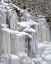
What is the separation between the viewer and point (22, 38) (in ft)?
23.7

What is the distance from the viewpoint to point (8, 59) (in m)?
6.55

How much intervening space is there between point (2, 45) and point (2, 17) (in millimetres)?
A: 1014

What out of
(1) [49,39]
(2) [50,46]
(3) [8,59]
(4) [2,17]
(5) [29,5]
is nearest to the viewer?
(3) [8,59]

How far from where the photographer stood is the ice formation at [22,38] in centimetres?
673

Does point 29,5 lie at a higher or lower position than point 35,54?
higher

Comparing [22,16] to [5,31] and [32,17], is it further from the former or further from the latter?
[5,31]

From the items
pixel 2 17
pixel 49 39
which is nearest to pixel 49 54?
pixel 49 39

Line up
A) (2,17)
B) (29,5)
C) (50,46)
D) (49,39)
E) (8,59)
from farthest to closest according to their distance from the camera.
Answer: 1. (29,5)
2. (49,39)
3. (50,46)
4. (2,17)
5. (8,59)

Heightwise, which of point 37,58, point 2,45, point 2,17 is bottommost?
point 37,58

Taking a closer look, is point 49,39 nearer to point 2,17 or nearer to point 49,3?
point 49,3

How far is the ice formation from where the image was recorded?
22.1ft

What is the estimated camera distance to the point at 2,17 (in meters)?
7.06

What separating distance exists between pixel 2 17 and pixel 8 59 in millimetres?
1483

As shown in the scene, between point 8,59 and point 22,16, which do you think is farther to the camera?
point 22,16
